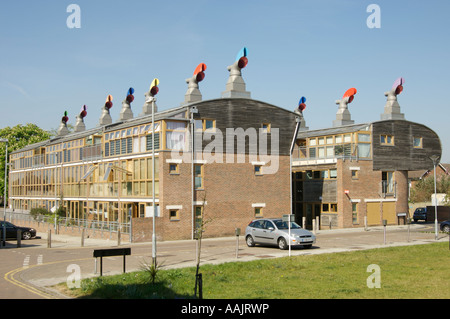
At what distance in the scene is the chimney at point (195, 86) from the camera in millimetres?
40938

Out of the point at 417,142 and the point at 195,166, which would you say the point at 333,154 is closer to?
the point at 417,142

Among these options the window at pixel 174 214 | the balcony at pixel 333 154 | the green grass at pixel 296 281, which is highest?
the balcony at pixel 333 154

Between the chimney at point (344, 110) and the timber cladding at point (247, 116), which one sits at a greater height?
the chimney at point (344, 110)

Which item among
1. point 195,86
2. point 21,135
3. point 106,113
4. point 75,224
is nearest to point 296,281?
point 195,86

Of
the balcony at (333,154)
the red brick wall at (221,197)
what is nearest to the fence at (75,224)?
the red brick wall at (221,197)

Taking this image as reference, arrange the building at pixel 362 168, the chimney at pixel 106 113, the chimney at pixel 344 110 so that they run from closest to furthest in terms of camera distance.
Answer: the building at pixel 362 168
the chimney at pixel 344 110
the chimney at pixel 106 113

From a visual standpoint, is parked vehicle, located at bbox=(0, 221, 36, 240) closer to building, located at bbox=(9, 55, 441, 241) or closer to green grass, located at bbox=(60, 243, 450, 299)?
building, located at bbox=(9, 55, 441, 241)

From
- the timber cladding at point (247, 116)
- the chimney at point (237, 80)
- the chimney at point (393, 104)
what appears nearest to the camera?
the timber cladding at point (247, 116)

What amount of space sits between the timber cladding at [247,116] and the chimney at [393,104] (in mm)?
13495

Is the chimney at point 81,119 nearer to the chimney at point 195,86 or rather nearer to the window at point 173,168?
the chimney at point 195,86

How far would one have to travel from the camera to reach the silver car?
26.5 metres

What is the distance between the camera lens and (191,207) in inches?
1458

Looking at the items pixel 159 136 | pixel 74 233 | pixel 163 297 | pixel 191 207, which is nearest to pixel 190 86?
pixel 159 136

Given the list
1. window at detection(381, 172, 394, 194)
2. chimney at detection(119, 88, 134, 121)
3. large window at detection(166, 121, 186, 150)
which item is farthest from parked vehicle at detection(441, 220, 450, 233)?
chimney at detection(119, 88, 134, 121)
